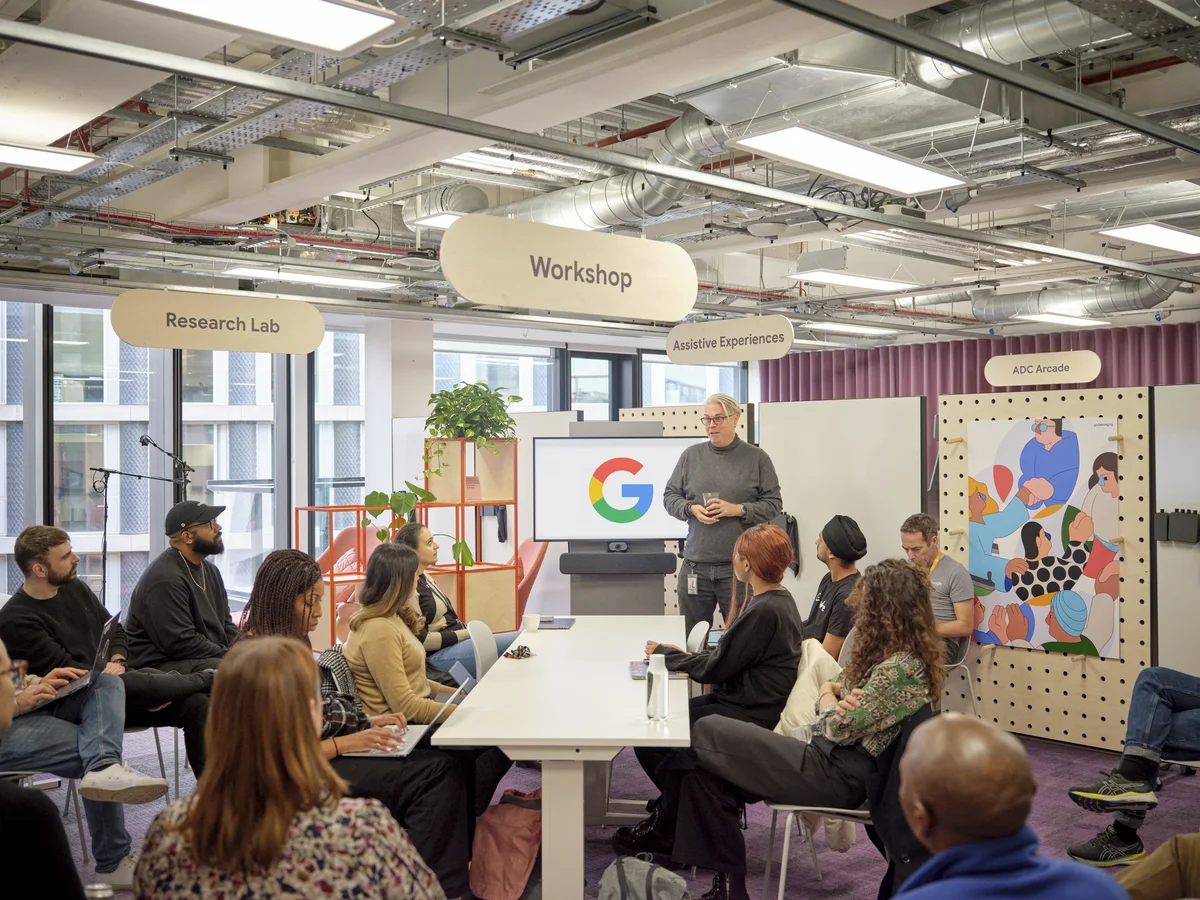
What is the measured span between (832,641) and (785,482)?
201 centimetres

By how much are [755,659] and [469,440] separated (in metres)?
3.84

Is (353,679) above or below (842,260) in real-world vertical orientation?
below

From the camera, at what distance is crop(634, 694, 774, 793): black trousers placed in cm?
341

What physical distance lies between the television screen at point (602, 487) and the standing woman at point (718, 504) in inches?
32.8

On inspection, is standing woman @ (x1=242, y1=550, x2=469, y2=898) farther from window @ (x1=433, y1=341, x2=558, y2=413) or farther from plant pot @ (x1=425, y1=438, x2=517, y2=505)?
window @ (x1=433, y1=341, x2=558, y2=413)

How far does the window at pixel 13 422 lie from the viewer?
7902mm

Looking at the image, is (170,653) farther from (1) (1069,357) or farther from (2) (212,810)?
(1) (1069,357)

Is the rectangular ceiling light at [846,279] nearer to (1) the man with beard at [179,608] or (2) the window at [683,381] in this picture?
(1) the man with beard at [179,608]

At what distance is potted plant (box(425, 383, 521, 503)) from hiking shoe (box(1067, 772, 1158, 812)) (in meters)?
4.29

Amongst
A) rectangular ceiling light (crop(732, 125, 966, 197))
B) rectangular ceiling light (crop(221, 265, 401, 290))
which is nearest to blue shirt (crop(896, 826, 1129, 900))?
rectangular ceiling light (crop(732, 125, 966, 197))

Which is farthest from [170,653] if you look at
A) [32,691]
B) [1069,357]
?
[1069,357]

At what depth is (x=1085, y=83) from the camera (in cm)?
523

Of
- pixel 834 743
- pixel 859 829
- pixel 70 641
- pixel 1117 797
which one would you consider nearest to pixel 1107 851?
pixel 1117 797

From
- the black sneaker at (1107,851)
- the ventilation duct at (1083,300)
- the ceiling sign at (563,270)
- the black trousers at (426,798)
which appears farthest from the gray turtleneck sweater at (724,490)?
the ventilation duct at (1083,300)
